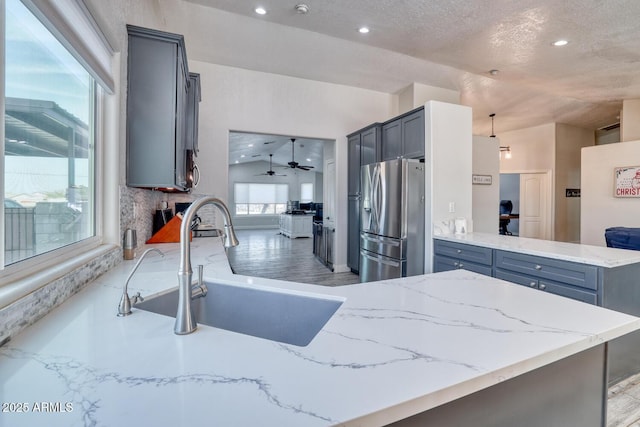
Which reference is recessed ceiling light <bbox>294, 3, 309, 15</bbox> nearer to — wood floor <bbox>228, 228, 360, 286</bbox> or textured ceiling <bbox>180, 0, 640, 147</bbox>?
textured ceiling <bbox>180, 0, 640, 147</bbox>

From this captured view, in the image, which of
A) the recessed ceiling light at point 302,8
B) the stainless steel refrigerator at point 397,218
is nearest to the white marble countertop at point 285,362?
the stainless steel refrigerator at point 397,218

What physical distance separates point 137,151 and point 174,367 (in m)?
1.77

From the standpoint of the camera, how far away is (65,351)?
26.9 inches

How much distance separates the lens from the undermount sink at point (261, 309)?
43.9 inches

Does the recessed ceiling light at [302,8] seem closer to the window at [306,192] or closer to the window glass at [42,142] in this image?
the window glass at [42,142]

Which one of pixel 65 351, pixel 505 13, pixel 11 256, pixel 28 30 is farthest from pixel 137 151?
pixel 505 13

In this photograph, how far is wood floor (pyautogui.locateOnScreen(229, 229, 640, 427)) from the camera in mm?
1726

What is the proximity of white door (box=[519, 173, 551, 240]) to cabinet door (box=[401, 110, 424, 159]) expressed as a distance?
5.28 metres

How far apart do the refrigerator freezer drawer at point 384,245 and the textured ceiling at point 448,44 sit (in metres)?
2.38

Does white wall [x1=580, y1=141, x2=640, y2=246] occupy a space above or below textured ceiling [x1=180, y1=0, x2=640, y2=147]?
below

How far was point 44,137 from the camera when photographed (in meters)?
1.13

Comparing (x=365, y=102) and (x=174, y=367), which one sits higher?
(x=365, y=102)

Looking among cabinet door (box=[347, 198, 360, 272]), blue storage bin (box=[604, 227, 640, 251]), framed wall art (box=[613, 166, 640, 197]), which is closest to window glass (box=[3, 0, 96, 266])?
cabinet door (box=[347, 198, 360, 272])

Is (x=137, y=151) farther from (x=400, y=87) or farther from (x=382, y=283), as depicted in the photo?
(x=400, y=87)
